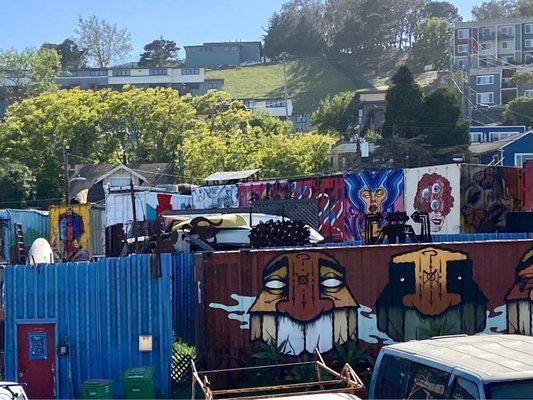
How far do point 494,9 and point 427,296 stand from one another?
502 feet

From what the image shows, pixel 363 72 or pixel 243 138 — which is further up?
pixel 363 72

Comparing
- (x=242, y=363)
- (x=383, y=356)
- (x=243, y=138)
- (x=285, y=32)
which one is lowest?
(x=242, y=363)

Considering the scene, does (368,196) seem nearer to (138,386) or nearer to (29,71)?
(138,386)

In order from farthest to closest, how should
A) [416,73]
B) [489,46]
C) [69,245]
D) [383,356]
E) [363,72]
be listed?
[363,72] < [416,73] < [489,46] < [69,245] < [383,356]

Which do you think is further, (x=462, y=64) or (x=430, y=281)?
(x=462, y=64)

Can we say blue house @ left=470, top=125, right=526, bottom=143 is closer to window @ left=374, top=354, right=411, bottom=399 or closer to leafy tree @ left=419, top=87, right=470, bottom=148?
leafy tree @ left=419, top=87, right=470, bottom=148

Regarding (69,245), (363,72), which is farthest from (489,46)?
(69,245)

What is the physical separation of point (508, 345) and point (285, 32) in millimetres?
164545

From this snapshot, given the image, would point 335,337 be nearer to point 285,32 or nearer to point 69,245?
point 69,245

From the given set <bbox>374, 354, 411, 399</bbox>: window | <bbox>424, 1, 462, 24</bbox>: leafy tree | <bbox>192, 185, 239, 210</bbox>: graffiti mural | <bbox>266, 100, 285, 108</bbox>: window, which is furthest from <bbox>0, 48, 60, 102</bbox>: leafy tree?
<bbox>374, 354, 411, 399</bbox>: window

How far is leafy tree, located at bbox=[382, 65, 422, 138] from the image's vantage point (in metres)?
55.1

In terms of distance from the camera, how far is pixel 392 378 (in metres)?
8.47

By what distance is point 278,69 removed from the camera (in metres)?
154

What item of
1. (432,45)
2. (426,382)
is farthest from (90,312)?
(432,45)
